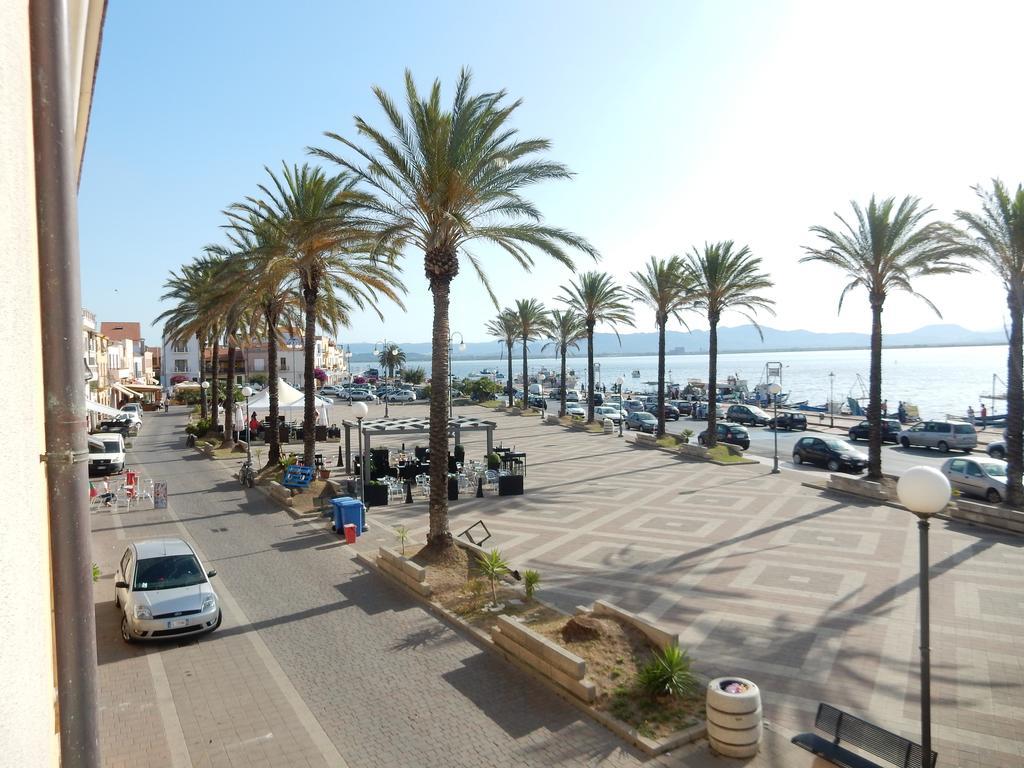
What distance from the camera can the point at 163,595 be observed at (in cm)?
1053

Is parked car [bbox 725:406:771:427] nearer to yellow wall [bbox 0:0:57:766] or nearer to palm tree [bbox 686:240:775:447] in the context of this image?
palm tree [bbox 686:240:775:447]

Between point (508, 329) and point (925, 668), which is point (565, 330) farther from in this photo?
point (925, 668)

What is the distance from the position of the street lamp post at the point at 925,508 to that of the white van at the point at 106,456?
1098 inches

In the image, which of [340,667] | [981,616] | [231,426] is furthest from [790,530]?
[231,426]

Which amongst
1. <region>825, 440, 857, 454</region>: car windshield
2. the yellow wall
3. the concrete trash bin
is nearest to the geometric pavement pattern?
the concrete trash bin

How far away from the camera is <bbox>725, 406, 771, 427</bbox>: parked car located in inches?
1860

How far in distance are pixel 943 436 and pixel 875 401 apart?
14021 mm

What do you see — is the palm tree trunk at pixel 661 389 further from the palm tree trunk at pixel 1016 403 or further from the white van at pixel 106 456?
the white van at pixel 106 456

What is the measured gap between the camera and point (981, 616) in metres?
11.2

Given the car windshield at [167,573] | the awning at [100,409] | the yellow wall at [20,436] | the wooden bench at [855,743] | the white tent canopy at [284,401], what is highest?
the yellow wall at [20,436]

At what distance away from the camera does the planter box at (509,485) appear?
2139 cm

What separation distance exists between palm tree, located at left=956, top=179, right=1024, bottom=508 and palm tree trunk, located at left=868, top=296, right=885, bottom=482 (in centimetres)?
370

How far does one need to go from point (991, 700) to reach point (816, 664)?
6.53 feet

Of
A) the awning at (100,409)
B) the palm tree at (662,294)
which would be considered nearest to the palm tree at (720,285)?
the palm tree at (662,294)
